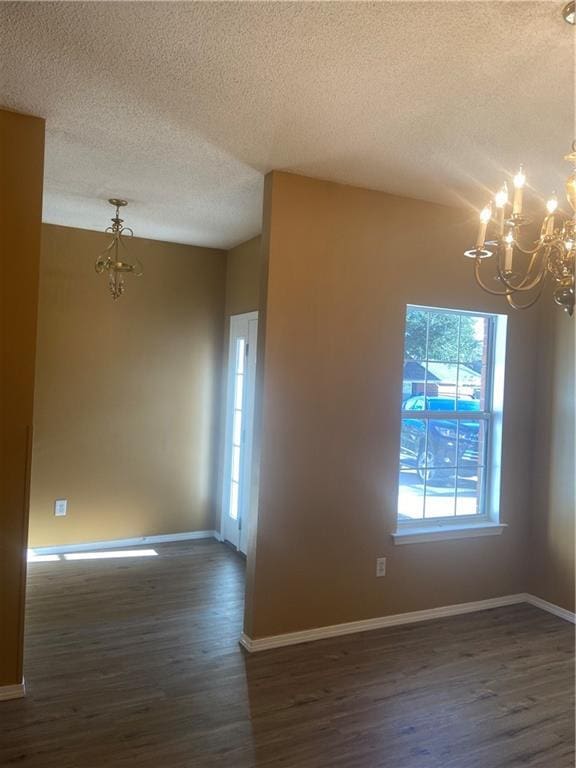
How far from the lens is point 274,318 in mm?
3111

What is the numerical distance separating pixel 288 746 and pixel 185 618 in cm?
135

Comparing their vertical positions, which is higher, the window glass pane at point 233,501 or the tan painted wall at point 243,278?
the tan painted wall at point 243,278

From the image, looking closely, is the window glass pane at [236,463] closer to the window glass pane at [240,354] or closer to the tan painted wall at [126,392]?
the tan painted wall at [126,392]

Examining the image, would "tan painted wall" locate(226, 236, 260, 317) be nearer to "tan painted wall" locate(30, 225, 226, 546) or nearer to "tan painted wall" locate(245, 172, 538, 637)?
"tan painted wall" locate(30, 225, 226, 546)

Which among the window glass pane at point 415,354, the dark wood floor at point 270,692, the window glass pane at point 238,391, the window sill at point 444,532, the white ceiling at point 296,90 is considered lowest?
the dark wood floor at point 270,692

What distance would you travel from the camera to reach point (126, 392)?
490 cm

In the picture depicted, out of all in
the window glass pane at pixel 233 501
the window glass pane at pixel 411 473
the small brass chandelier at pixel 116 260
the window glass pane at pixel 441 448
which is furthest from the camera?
the window glass pane at pixel 233 501

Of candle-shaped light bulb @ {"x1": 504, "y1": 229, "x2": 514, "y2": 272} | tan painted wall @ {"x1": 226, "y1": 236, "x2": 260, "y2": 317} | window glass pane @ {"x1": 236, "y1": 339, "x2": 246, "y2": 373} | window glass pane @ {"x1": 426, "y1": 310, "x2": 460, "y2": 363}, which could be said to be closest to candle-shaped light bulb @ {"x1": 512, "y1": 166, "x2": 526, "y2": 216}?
candle-shaped light bulb @ {"x1": 504, "y1": 229, "x2": 514, "y2": 272}

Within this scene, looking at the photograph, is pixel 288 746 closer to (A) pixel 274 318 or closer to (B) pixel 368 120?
(A) pixel 274 318

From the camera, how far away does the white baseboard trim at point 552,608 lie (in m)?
3.69

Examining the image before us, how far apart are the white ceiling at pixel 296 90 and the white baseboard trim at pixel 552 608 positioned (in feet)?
9.04

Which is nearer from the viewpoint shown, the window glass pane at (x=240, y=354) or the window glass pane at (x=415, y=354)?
the window glass pane at (x=415, y=354)

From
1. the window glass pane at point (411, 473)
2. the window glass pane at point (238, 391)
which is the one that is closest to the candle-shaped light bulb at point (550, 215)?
the window glass pane at point (411, 473)

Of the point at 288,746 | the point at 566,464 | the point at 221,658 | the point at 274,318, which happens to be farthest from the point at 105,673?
the point at 566,464
